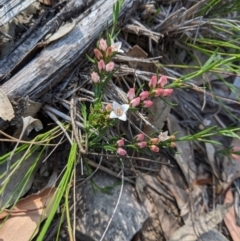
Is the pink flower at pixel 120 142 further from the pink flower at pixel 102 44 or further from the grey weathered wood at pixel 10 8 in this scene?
the grey weathered wood at pixel 10 8

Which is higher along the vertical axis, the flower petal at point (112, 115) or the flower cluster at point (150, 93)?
the flower petal at point (112, 115)

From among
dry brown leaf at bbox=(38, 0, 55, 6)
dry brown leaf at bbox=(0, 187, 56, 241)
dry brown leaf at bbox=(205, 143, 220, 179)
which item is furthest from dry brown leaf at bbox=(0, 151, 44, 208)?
dry brown leaf at bbox=(205, 143, 220, 179)

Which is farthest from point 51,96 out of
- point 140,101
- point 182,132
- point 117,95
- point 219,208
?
point 219,208

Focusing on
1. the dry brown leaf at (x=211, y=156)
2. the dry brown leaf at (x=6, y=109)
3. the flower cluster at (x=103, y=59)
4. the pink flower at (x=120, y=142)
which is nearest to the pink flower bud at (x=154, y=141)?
the pink flower at (x=120, y=142)

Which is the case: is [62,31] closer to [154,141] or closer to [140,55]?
[140,55]

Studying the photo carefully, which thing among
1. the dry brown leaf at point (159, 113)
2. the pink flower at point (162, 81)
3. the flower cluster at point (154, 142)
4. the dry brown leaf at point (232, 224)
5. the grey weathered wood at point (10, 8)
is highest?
the grey weathered wood at point (10, 8)

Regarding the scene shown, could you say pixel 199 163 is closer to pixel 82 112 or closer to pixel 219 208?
pixel 219 208
